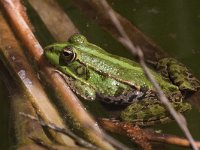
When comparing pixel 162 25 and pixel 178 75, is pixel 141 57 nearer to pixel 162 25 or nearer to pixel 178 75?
pixel 178 75

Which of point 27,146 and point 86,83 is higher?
point 86,83

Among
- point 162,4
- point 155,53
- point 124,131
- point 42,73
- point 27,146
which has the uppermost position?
point 162,4

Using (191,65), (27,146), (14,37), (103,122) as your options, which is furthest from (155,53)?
(27,146)

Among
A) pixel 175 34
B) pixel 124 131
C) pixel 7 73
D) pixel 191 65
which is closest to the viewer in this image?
pixel 124 131

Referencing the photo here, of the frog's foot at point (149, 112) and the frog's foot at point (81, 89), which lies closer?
the frog's foot at point (149, 112)

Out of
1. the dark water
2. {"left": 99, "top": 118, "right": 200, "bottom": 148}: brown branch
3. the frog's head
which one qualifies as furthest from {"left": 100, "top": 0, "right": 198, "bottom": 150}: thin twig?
the dark water

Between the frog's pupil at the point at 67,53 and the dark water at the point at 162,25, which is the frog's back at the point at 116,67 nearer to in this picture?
the frog's pupil at the point at 67,53

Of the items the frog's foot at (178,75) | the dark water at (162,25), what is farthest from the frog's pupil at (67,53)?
the frog's foot at (178,75)

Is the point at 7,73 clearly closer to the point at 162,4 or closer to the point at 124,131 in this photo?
the point at 124,131
